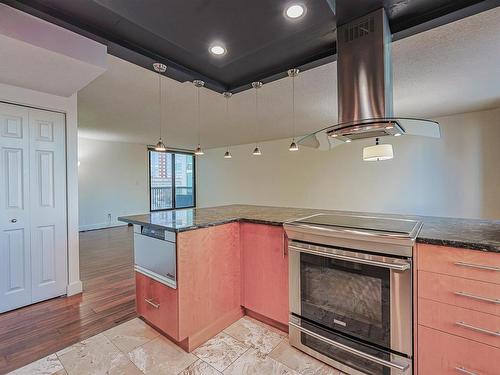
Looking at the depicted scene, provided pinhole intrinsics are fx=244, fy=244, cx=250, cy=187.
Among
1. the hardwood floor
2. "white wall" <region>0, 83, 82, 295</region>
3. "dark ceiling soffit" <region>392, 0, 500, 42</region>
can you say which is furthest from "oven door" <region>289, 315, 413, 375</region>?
"white wall" <region>0, 83, 82, 295</region>

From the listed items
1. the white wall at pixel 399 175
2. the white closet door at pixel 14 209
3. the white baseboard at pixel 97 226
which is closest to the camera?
the white closet door at pixel 14 209

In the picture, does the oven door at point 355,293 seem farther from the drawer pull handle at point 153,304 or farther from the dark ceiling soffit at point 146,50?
the dark ceiling soffit at point 146,50

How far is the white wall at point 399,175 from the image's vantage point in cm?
420

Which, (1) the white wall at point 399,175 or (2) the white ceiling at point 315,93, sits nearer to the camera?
(2) the white ceiling at point 315,93

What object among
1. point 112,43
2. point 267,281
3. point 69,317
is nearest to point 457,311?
point 267,281

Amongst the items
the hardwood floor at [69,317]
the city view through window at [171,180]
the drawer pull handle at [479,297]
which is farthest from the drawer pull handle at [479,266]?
the city view through window at [171,180]

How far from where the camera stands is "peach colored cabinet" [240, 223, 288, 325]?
6.43ft

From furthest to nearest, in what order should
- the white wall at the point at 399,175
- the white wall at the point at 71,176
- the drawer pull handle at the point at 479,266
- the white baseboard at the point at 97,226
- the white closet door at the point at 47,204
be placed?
the white baseboard at the point at 97,226
the white wall at the point at 399,175
the white wall at the point at 71,176
the white closet door at the point at 47,204
the drawer pull handle at the point at 479,266

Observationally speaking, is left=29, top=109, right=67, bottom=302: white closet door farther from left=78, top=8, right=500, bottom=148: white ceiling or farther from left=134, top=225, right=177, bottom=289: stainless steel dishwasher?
left=134, top=225, right=177, bottom=289: stainless steel dishwasher

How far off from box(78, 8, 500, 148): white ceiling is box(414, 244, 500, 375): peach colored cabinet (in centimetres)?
180

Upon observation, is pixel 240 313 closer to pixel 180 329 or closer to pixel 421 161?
pixel 180 329

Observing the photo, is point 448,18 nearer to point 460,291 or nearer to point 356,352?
point 460,291

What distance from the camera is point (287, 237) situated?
1.89m

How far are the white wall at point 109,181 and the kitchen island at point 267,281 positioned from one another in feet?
16.9
